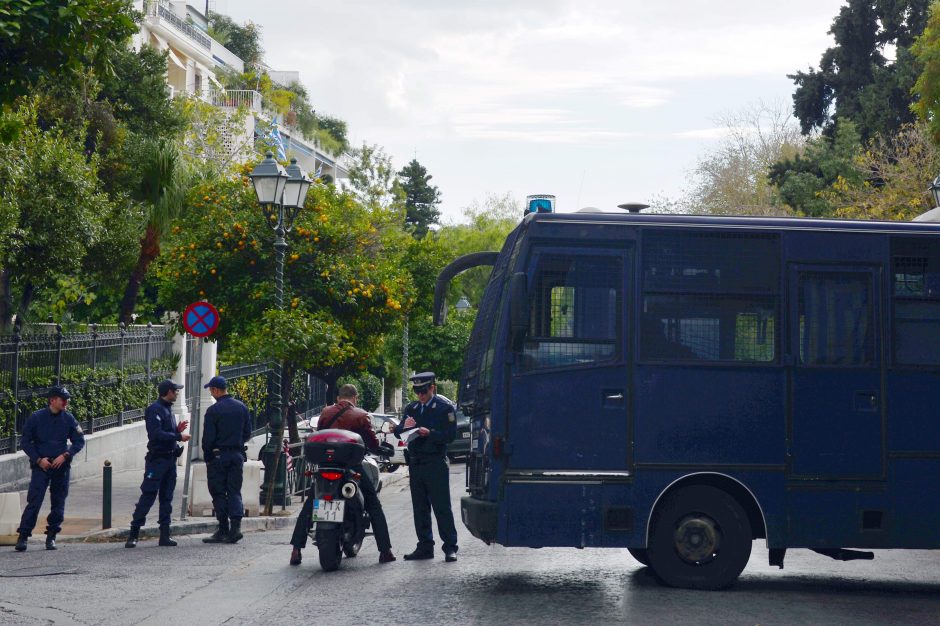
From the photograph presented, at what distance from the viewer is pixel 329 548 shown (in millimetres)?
11062

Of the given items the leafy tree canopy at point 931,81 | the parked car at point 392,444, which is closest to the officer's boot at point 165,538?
the parked car at point 392,444

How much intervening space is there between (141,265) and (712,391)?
71.4ft

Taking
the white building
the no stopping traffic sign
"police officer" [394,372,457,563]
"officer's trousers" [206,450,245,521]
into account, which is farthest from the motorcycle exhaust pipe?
the white building

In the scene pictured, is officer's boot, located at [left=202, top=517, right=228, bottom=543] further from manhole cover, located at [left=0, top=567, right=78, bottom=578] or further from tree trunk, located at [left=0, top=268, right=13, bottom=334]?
tree trunk, located at [left=0, top=268, right=13, bottom=334]

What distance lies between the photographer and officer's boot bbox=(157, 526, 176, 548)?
44.8 feet

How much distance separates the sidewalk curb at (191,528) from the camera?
14.3m

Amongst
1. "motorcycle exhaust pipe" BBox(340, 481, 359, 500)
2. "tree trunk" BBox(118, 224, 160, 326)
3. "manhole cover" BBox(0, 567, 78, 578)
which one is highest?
"tree trunk" BBox(118, 224, 160, 326)

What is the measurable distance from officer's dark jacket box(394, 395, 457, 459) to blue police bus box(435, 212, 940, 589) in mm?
1607

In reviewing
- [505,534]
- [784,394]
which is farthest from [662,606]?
[784,394]

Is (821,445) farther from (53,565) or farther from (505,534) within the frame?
(53,565)

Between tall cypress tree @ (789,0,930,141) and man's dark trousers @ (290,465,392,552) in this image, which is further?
tall cypress tree @ (789,0,930,141)

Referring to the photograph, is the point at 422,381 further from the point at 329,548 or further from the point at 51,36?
the point at 51,36

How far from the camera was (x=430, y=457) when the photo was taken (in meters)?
12.1

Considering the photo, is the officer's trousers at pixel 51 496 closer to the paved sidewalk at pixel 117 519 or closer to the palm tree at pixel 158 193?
the paved sidewalk at pixel 117 519
